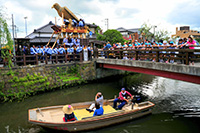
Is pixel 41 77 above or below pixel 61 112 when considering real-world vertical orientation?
above

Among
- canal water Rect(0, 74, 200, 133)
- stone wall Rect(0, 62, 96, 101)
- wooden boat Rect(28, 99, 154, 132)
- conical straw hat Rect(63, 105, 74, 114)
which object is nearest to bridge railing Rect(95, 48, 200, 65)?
wooden boat Rect(28, 99, 154, 132)

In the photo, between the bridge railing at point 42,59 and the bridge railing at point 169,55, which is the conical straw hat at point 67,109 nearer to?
the bridge railing at point 169,55

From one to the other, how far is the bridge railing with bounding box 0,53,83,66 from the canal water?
3.26m

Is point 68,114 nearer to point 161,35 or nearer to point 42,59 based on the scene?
point 42,59

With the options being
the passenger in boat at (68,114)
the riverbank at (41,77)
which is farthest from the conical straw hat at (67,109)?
the riverbank at (41,77)

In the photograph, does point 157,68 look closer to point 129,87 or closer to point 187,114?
point 187,114

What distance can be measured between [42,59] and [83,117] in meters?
10.3

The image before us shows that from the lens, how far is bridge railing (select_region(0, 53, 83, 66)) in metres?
14.2

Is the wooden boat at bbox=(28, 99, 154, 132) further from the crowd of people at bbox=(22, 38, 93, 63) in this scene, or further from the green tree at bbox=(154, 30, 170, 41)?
the green tree at bbox=(154, 30, 170, 41)

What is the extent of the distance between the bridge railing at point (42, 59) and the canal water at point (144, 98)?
128 inches

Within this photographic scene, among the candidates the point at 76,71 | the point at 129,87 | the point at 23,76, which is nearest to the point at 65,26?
the point at 76,71

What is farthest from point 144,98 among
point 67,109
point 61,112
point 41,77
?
point 41,77

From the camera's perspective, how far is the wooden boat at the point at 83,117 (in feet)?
25.2

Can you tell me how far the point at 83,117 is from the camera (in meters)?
8.64
